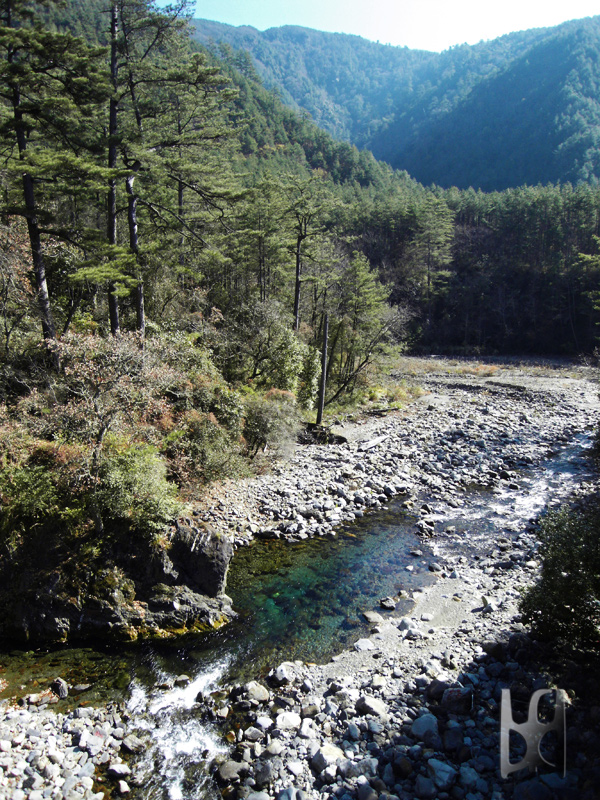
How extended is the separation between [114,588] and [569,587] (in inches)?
331

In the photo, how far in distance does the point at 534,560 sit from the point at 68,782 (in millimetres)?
10510

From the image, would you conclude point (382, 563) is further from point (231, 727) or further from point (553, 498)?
point (553, 498)

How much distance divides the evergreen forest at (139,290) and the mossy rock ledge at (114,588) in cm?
50

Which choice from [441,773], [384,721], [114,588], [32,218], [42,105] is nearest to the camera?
[441,773]

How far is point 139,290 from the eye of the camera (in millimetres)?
15602

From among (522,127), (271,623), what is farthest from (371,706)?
(522,127)

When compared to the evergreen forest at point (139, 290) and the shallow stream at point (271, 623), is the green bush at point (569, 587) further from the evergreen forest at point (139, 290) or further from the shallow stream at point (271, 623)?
the evergreen forest at point (139, 290)

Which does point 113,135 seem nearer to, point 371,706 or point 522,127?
point 371,706

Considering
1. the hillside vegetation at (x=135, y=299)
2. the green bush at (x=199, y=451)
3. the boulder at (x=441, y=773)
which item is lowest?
the boulder at (x=441, y=773)

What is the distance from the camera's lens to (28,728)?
259 inches

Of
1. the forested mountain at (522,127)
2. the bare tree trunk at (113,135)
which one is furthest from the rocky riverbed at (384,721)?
the forested mountain at (522,127)

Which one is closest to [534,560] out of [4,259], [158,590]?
[158,590]

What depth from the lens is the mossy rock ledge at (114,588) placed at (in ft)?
28.7

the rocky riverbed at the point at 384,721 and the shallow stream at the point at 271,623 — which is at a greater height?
the rocky riverbed at the point at 384,721
